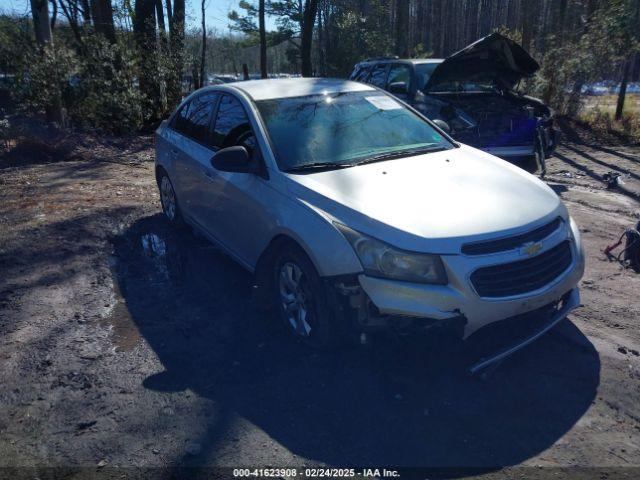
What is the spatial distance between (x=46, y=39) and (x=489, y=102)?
9487mm

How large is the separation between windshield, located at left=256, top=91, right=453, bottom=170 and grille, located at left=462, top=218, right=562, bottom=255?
1.33m

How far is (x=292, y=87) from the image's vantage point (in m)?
5.08

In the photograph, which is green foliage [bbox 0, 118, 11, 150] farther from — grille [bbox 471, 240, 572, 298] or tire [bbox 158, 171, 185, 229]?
grille [bbox 471, 240, 572, 298]

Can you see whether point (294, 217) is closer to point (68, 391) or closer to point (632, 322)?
point (68, 391)

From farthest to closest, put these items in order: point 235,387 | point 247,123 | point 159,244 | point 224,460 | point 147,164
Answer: point 147,164 < point 159,244 < point 247,123 < point 235,387 < point 224,460

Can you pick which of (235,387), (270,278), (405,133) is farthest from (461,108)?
(235,387)

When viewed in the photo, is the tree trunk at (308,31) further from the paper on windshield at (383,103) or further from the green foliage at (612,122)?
the paper on windshield at (383,103)

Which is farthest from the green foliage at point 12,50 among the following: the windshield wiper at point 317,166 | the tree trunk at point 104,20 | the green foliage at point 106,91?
the windshield wiper at point 317,166

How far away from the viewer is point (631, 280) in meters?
4.84

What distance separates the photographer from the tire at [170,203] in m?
6.35

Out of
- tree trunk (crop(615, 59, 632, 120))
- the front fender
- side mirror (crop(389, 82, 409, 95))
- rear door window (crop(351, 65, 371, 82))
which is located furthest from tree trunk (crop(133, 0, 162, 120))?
the front fender

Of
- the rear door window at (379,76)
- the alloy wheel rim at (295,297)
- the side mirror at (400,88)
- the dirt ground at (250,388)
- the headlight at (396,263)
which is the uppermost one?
the rear door window at (379,76)

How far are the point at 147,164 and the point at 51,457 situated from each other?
8421 mm

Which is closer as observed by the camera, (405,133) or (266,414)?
(266,414)
